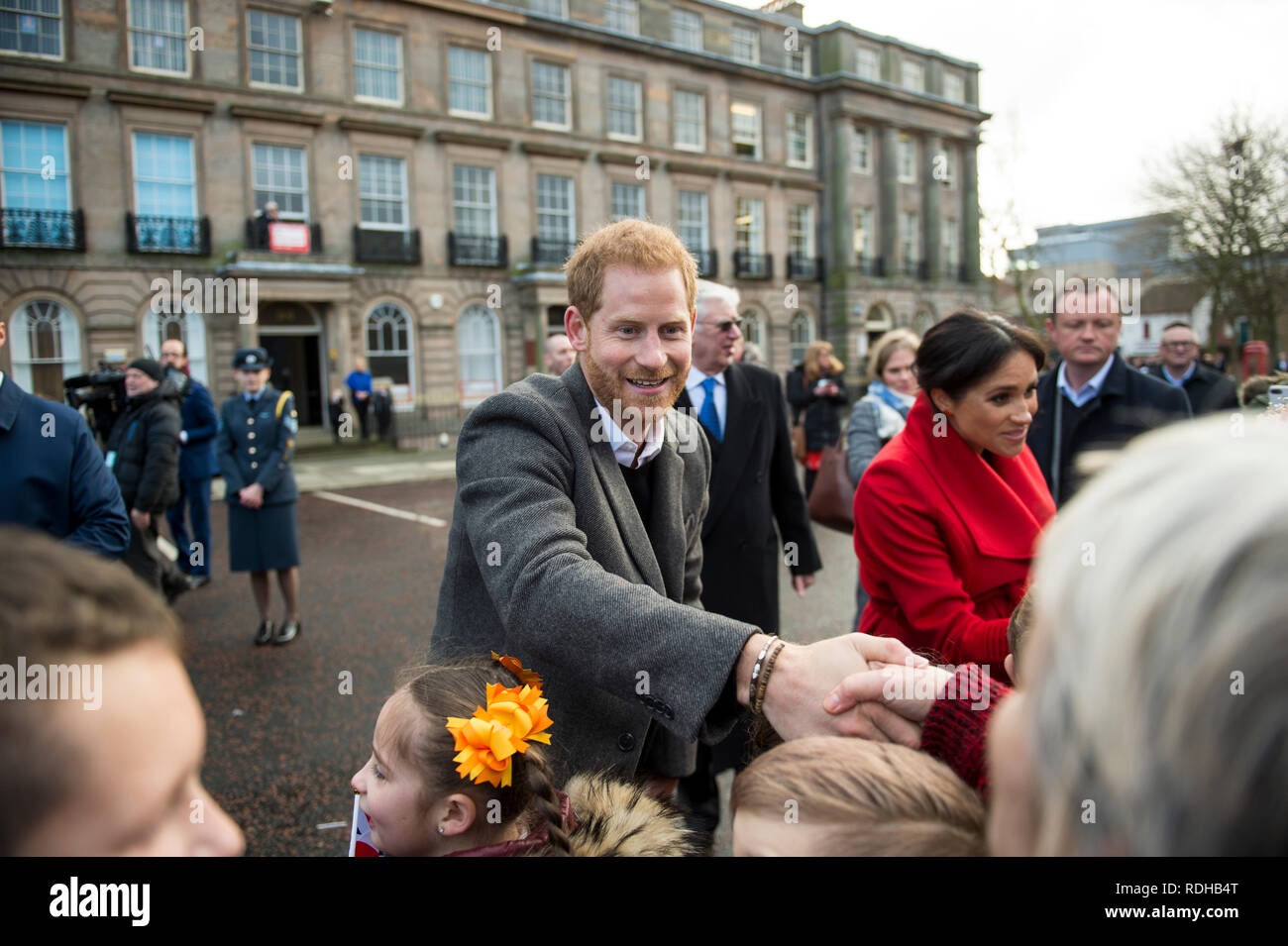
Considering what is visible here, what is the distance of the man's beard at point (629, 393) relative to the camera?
1.99 metres

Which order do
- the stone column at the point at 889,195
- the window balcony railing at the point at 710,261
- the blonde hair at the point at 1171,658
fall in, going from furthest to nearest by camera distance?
1. the stone column at the point at 889,195
2. the window balcony railing at the point at 710,261
3. the blonde hair at the point at 1171,658

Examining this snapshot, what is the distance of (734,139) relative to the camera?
31.2 meters

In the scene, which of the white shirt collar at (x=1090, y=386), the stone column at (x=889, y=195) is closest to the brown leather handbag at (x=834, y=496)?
the white shirt collar at (x=1090, y=386)

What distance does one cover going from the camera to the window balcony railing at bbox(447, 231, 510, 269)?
80.2ft

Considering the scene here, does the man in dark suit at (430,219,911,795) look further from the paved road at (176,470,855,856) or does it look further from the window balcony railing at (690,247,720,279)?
the window balcony railing at (690,247,720,279)

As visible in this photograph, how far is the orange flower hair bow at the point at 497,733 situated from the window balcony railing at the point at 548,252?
25059mm

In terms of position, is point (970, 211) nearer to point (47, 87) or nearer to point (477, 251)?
point (477, 251)

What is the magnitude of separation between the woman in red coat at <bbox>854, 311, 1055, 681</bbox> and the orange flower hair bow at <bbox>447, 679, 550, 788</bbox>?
119 cm

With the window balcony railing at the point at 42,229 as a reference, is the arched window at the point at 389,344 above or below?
below

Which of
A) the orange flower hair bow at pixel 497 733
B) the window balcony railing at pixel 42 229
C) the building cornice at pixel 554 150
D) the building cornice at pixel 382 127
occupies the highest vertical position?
the building cornice at pixel 554 150

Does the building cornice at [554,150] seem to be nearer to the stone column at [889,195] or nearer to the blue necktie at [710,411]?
the stone column at [889,195]

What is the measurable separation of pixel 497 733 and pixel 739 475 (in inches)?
108
